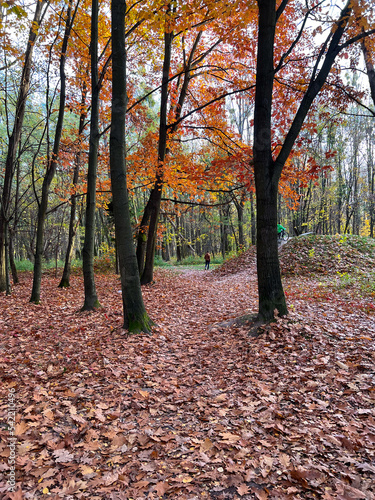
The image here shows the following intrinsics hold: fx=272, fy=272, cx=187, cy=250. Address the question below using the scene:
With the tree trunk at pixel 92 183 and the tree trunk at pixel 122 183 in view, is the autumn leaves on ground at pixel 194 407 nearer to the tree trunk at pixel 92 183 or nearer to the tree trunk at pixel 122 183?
the tree trunk at pixel 122 183

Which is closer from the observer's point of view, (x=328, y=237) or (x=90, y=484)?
(x=90, y=484)

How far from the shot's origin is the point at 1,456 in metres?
2.36

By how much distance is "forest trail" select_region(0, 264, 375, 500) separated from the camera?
224 cm

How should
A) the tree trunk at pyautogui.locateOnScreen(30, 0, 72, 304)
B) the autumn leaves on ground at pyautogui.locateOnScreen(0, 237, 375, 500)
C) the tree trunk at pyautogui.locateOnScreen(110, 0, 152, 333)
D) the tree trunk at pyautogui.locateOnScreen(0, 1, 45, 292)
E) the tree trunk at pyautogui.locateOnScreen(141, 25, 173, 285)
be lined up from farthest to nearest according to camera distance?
the tree trunk at pyautogui.locateOnScreen(141, 25, 173, 285)
the tree trunk at pyautogui.locateOnScreen(0, 1, 45, 292)
the tree trunk at pyautogui.locateOnScreen(30, 0, 72, 304)
the tree trunk at pyautogui.locateOnScreen(110, 0, 152, 333)
the autumn leaves on ground at pyautogui.locateOnScreen(0, 237, 375, 500)

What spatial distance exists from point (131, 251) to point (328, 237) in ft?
41.1

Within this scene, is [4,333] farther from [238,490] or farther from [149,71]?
[149,71]

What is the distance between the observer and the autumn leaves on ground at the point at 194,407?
2.24 meters

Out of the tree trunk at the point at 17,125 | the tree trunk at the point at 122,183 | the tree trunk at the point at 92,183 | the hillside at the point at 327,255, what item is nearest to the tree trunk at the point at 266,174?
the tree trunk at the point at 122,183

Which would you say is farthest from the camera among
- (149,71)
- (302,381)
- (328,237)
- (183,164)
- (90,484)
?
(328,237)

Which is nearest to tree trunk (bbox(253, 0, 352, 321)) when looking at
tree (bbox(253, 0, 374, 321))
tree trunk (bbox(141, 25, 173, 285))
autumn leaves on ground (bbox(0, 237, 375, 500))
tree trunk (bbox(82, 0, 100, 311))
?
tree (bbox(253, 0, 374, 321))

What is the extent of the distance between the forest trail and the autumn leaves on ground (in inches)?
0.6

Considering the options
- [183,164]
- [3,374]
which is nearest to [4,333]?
[3,374]

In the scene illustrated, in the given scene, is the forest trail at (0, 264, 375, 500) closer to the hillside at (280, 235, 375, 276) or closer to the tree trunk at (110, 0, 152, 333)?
the tree trunk at (110, 0, 152, 333)

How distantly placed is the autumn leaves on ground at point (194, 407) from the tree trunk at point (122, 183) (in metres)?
0.61
